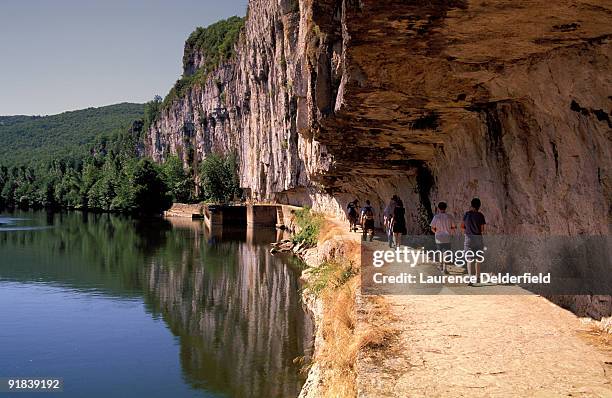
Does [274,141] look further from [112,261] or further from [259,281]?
[259,281]

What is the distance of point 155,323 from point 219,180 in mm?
69447

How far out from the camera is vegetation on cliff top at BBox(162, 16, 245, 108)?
112 metres

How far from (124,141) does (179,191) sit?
8108 cm

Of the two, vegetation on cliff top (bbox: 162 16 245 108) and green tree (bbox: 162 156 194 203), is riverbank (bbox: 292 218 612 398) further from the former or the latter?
vegetation on cliff top (bbox: 162 16 245 108)

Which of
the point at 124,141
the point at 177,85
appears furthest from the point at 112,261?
the point at 124,141

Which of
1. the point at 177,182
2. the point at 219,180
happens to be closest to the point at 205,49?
A: the point at 177,182

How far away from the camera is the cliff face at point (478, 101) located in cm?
732

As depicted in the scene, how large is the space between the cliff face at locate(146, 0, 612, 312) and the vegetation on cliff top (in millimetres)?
92689

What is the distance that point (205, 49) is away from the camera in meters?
130

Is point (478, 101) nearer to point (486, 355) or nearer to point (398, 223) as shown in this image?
point (398, 223)

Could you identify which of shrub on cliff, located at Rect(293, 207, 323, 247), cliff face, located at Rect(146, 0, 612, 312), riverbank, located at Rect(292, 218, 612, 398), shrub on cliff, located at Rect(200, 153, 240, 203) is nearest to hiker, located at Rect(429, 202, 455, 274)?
cliff face, located at Rect(146, 0, 612, 312)

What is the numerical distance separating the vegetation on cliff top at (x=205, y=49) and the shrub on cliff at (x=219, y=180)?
903 inches

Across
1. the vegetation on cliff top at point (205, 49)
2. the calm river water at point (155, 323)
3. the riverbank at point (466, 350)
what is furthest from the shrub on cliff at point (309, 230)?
the vegetation on cliff top at point (205, 49)

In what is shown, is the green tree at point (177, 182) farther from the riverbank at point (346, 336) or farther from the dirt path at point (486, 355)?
the dirt path at point (486, 355)
